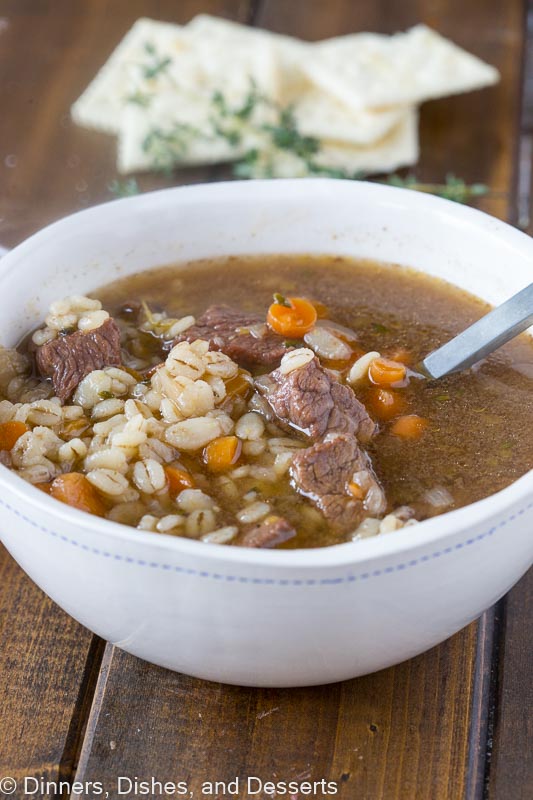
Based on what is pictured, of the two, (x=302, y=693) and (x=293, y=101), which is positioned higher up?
(x=293, y=101)

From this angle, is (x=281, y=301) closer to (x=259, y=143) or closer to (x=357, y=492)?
Result: (x=357, y=492)

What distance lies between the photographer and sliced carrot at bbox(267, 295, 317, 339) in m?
2.99

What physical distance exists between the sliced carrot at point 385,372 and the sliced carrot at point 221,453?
50 centimetres

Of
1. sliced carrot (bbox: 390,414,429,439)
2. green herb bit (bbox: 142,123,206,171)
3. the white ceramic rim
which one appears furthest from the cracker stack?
the white ceramic rim

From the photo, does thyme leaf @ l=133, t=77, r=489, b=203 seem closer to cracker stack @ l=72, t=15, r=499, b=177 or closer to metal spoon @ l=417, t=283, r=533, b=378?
cracker stack @ l=72, t=15, r=499, b=177

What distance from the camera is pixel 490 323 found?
279 cm

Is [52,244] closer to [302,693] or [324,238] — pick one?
[324,238]

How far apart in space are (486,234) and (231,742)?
164 centimetres

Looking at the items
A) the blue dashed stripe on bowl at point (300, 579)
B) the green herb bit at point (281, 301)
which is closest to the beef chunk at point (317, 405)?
the green herb bit at point (281, 301)

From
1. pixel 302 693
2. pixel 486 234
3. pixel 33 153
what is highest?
pixel 486 234

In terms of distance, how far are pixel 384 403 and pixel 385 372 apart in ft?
0.34

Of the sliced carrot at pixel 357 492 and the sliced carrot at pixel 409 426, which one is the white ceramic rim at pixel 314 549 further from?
the sliced carrot at pixel 409 426

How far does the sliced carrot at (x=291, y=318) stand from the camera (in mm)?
2988

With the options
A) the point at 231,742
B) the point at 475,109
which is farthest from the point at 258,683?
the point at 475,109
